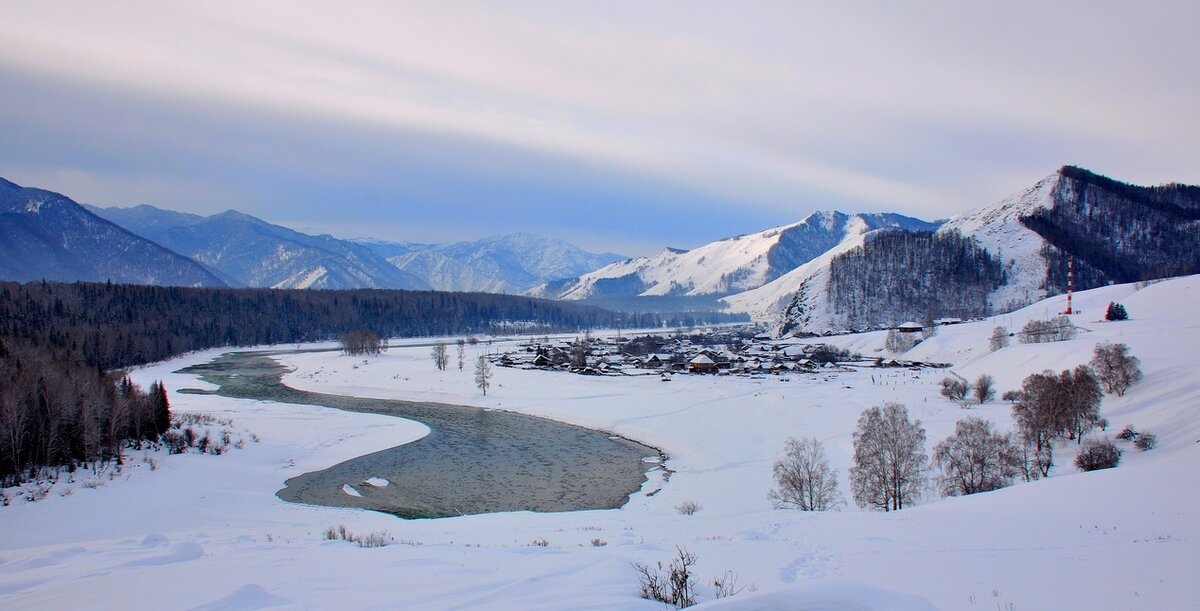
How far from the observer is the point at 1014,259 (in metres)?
140

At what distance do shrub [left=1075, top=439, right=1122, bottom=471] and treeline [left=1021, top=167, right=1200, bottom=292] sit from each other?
128 m

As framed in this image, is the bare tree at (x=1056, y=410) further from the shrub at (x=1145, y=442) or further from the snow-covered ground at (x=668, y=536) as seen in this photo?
the shrub at (x=1145, y=442)

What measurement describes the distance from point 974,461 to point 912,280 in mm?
130842

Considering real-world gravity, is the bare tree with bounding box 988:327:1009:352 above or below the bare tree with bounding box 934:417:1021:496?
above

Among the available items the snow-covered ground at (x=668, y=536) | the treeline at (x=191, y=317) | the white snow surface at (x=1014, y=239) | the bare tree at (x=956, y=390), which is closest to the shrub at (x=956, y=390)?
the bare tree at (x=956, y=390)

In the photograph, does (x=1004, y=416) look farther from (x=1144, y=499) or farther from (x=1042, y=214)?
(x=1042, y=214)

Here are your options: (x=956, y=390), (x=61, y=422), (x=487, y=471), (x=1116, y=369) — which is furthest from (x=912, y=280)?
(x=61, y=422)

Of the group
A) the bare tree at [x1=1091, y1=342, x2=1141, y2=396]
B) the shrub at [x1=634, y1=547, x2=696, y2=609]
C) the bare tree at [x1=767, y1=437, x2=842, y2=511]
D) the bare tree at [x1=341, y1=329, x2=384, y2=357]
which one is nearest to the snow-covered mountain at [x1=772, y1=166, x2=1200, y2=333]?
the bare tree at [x1=341, y1=329, x2=384, y2=357]

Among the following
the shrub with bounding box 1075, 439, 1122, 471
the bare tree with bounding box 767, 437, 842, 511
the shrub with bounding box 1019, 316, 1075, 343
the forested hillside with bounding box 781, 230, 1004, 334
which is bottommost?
the bare tree with bounding box 767, 437, 842, 511

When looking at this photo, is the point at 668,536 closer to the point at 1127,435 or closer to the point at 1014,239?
the point at 1127,435

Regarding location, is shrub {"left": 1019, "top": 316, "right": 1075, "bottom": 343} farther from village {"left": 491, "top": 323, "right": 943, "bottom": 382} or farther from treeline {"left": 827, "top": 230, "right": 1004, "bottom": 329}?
treeline {"left": 827, "top": 230, "right": 1004, "bottom": 329}

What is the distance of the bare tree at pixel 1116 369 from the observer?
35094 mm

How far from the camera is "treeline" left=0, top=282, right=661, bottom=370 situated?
85.4 metres

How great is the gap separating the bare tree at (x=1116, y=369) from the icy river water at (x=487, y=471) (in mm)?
26538
